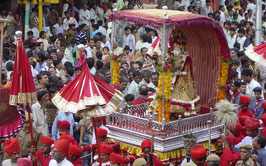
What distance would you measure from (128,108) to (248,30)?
32.9ft

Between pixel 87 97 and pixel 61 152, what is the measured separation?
0.93m

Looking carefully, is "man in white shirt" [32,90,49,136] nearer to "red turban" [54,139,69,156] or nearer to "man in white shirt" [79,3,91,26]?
"red turban" [54,139,69,156]

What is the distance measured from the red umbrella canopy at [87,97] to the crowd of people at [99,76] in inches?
23.1

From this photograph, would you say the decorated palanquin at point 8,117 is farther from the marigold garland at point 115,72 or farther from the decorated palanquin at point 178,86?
the marigold garland at point 115,72

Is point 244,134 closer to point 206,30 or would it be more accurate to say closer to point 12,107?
point 206,30

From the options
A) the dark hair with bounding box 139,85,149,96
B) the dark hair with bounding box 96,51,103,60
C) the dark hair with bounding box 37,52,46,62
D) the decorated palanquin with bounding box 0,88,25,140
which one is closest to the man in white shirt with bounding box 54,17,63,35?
the dark hair with bounding box 96,51,103,60

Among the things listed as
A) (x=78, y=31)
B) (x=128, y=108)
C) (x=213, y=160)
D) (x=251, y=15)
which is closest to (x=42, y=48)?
(x=78, y=31)

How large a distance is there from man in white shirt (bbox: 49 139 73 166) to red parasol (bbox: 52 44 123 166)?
1.66 feet

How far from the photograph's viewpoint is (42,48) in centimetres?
1725

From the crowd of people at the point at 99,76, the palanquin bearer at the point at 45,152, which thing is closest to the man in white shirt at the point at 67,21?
the crowd of people at the point at 99,76

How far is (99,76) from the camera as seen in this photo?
46.4 feet

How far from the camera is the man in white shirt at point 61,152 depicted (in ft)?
31.3

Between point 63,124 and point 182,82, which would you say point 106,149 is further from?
point 182,82

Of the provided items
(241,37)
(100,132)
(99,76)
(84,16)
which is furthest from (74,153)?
(84,16)
